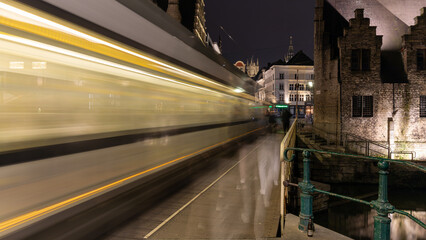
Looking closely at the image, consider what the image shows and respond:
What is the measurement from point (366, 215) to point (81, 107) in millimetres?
15298

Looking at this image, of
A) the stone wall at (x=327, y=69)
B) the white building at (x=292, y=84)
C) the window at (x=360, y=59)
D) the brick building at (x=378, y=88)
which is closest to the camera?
the brick building at (x=378, y=88)

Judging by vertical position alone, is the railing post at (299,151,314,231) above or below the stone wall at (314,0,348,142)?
below


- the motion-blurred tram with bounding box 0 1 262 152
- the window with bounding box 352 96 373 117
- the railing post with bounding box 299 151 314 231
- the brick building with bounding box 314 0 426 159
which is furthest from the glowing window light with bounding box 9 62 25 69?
the window with bounding box 352 96 373 117

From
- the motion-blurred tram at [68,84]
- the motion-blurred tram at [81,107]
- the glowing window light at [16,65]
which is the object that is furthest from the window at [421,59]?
the glowing window light at [16,65]

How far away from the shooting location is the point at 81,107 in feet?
13.2

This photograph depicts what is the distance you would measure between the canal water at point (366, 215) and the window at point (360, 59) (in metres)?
9.33

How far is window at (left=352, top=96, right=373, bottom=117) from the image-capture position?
69.5 ft

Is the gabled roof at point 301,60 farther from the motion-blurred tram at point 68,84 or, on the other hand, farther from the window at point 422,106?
the motion-blurred tram at point 68,84

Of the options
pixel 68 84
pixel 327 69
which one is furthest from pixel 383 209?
pixel 327 69

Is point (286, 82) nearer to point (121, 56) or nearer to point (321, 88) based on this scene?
point (321, 88)

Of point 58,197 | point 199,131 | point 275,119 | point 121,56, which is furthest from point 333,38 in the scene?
point 58,197

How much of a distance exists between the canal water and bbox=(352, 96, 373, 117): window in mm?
6088

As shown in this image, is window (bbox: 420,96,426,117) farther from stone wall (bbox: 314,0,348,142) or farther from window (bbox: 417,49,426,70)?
stone wall (bbox: 314,0,348,142)

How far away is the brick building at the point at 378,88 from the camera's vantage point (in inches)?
820
